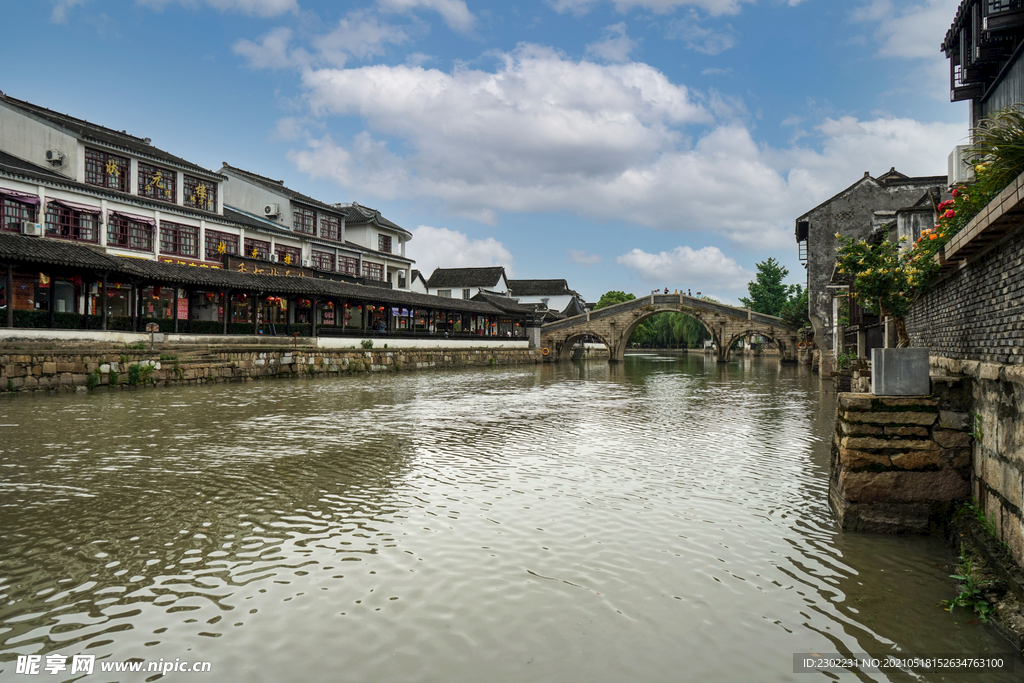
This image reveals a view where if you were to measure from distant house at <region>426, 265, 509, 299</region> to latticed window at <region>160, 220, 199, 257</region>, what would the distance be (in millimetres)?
39448

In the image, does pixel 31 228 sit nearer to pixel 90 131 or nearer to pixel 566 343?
pixel 90 131

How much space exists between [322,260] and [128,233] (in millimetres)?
14205

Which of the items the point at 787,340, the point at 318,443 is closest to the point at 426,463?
the point at 318,443

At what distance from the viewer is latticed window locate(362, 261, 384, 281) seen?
157ft

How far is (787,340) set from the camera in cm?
5303

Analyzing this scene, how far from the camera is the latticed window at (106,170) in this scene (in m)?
29.6

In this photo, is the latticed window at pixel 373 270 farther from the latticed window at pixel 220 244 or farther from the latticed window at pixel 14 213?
the latticed window at pixel 14 213

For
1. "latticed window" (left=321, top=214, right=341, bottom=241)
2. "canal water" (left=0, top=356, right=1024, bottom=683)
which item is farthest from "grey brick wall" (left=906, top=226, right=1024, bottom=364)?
"latticed window" (left=321, top=214, right=341, bottom=241)

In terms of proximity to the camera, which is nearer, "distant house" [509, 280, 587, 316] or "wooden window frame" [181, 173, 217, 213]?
"wooden window frame" [181, 173, 217, 213]

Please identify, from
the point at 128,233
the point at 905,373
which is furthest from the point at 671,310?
the point at 905,373

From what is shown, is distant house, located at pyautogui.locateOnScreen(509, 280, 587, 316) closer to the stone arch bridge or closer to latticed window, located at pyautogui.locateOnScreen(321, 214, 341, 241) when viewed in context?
the stone arch bridge

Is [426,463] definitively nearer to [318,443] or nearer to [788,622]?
[318,443]

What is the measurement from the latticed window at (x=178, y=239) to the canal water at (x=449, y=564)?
2358 centimetres

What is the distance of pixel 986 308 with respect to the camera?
680cm
